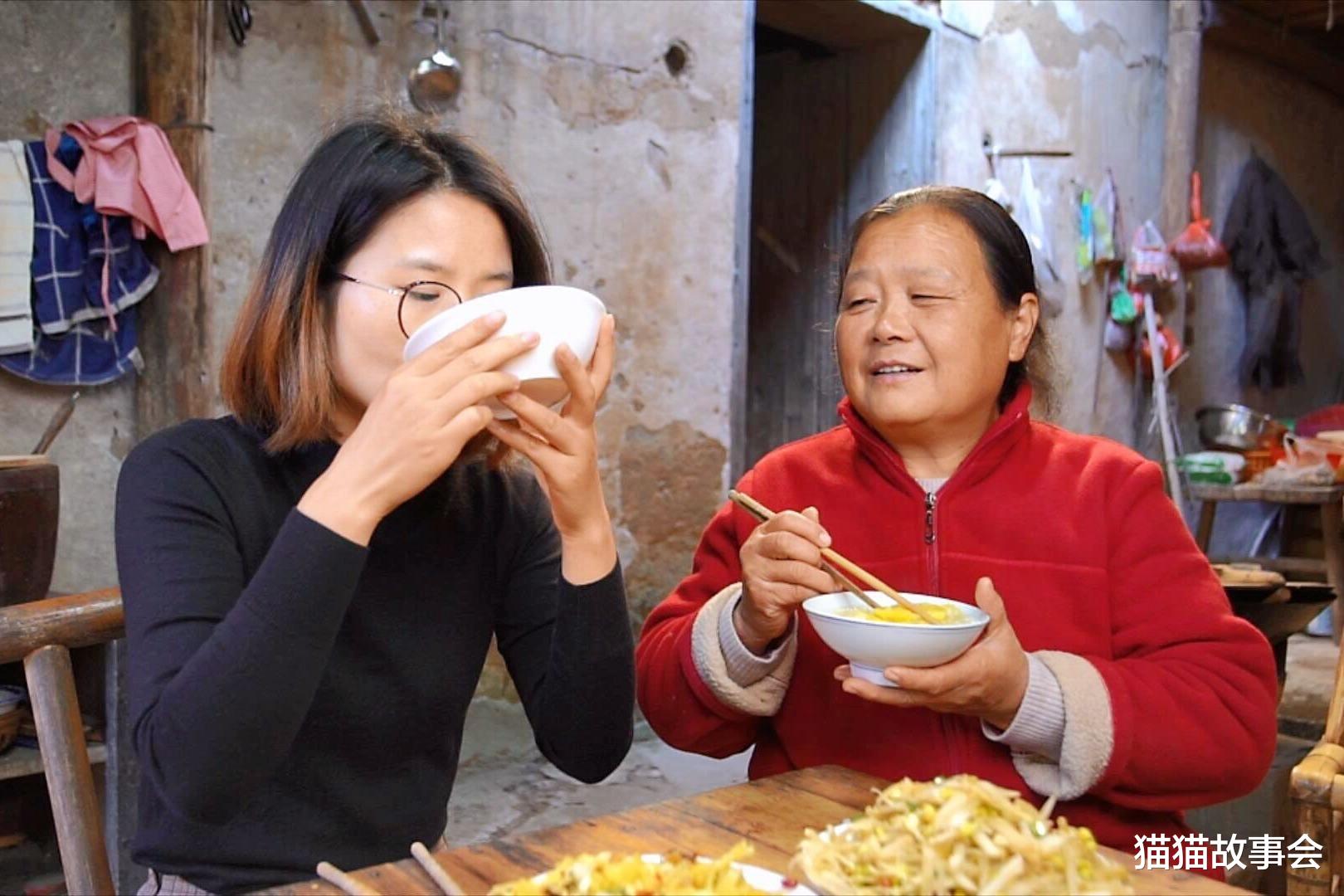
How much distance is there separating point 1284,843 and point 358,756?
2.06m

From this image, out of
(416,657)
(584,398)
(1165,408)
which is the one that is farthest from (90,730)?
(1165,408)

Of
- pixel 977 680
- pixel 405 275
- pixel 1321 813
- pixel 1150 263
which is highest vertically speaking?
pixel 1150 263

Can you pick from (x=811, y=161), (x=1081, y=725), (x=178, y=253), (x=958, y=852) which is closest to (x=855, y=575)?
(x=1081, y=725)

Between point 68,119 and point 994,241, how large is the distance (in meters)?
2.94

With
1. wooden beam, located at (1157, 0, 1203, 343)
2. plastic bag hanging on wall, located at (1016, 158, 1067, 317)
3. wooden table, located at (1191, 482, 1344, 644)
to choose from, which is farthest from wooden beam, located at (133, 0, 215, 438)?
wooden beam, located at (1157, 0, 1203, 343)

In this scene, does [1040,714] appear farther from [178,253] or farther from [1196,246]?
[1196,246]

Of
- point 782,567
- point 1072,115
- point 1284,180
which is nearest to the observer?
point 782,567

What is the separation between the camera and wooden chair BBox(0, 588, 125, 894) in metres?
1.44

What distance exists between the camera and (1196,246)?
7.11m

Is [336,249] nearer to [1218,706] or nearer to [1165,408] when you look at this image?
[1218,706]

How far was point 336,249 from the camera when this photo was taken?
1439 millimetres

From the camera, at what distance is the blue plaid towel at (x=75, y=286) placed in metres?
3.35

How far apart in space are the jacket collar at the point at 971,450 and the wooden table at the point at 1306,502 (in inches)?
163

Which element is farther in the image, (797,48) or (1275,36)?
(1275,36)
